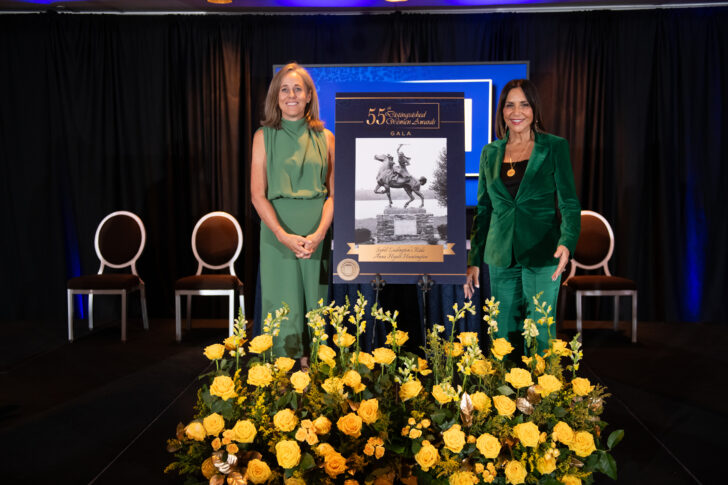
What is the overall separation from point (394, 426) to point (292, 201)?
132cm

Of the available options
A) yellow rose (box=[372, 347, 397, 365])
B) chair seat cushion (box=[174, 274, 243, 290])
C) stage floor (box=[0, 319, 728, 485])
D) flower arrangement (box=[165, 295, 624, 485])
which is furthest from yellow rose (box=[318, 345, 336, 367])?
chair seat cushion (box=[174, 274, 243, 290])

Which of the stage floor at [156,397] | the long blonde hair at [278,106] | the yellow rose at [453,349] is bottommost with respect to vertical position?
the stage floor at [156,397]

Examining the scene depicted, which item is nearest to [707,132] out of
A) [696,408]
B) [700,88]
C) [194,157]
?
[700,88]

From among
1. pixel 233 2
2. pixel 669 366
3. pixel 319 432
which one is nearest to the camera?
pixel 319 432

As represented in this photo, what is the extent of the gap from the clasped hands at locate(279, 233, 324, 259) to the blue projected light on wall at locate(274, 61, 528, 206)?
103 inches

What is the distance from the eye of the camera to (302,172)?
2.47m

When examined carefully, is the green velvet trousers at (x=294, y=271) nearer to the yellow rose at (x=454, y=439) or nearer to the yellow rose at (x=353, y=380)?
the yellow rose at (x=353, y=380)

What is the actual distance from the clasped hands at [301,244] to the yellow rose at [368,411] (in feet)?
3.83

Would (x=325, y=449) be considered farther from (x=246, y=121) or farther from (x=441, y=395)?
(x=246, y=121)

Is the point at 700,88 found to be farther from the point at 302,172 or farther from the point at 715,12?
the point at 302,172

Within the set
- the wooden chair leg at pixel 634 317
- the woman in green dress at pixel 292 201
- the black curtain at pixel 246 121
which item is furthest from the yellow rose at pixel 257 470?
the black curtain at pixel 246 121

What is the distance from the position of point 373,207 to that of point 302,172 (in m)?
0.45

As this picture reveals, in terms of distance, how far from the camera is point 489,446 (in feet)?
4.17

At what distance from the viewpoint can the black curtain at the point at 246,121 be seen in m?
5.12
